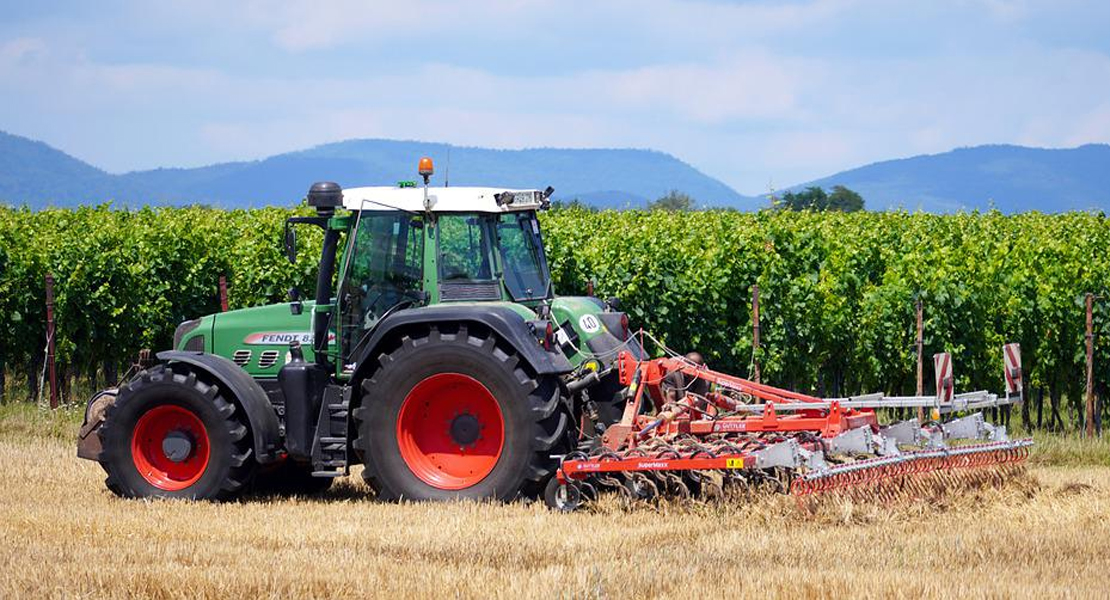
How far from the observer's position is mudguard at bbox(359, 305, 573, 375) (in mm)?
9148

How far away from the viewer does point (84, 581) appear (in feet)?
22.8

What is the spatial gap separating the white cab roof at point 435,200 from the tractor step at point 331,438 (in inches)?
49.8

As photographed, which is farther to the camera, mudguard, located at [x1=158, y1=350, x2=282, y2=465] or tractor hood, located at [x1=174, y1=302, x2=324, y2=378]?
tractor hood, located at [x1=174, y1=302, x2=324, y2=378]

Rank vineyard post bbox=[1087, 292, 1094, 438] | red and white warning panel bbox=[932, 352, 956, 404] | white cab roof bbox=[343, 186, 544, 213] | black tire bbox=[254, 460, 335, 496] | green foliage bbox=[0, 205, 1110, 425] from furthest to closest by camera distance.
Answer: green foliage bbox=[0, 205, 1110, 425] < vineyard post bbox=[1087, 292, 1094, 438] < black tire bbox=[254, 460, 335, 496] < white cab roof bbox=[343, 186, 544, 213] < red and white warning panel bbox=[932, 352, 956, 404]

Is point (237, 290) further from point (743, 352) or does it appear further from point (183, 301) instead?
point (743, 352)

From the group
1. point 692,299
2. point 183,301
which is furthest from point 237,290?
point 692,299

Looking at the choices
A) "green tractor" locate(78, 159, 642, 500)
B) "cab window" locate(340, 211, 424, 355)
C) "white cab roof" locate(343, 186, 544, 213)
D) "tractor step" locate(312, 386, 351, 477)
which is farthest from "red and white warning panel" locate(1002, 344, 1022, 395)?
"tractor step" locate(312, 386, 351, 477)

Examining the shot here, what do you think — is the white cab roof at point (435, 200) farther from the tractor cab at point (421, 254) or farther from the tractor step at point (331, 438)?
the tractor step at point (331, 438)

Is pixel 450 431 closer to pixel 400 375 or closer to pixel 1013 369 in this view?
pixel 400 375

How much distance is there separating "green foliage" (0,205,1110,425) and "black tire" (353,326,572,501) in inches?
320

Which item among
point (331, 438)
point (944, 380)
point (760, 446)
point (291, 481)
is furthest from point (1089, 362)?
point (331, 438)

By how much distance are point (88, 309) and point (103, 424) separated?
26.5 ft

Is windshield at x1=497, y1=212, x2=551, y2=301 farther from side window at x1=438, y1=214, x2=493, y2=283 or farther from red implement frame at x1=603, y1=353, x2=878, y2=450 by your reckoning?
red implement frame at x1=603, y1=353, x2=878, y2=450

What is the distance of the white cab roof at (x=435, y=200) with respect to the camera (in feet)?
31.8
